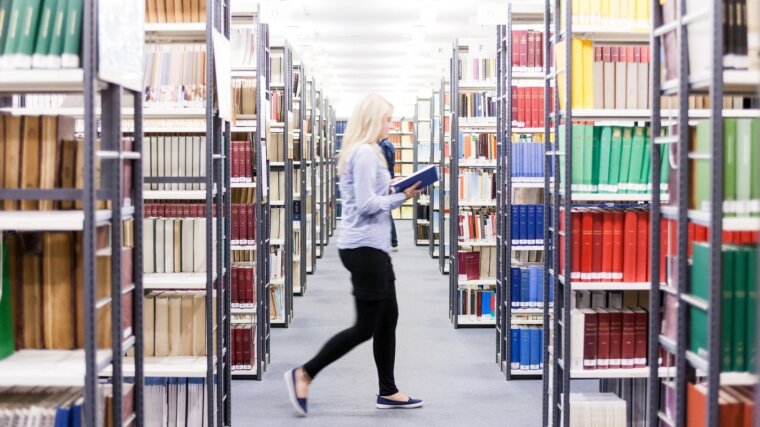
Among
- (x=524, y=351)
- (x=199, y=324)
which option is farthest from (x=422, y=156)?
(x=199, y=324)

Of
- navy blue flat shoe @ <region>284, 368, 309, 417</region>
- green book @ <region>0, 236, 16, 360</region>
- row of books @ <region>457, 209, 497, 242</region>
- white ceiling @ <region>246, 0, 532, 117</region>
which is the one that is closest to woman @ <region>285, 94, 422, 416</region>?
navy blue flat shoe @ <region>284, 368, 309, 417</region>

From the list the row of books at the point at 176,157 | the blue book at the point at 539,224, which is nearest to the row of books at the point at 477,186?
the blue book at the point at 539,224

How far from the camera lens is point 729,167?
233 centimetres

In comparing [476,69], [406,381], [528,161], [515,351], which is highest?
[476,69]

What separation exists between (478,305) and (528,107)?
7.01ft

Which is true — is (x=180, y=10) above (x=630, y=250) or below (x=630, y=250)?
above

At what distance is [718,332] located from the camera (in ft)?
7.61

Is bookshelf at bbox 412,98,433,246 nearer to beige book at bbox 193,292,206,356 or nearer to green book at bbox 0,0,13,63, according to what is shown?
beige book at bbox 193,292,206,356

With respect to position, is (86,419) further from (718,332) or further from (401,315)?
(401,315)

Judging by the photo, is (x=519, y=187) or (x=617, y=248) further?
(x=519, y=187)

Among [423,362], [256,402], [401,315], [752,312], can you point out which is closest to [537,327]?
[423,362]

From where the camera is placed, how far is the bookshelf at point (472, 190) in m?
6.85

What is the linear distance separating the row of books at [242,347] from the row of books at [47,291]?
8.99ft

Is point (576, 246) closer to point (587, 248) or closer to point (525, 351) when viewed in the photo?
point (587, 248)
